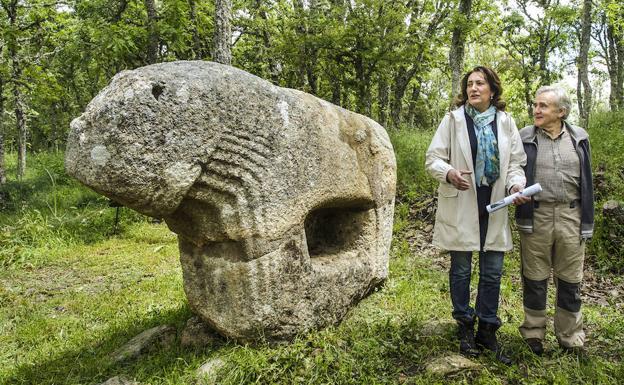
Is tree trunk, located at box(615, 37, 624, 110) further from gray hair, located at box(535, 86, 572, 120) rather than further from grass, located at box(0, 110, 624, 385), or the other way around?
gray hair, located at box(535, 86, 572, 120)

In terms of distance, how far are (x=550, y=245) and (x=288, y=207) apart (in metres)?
1.93

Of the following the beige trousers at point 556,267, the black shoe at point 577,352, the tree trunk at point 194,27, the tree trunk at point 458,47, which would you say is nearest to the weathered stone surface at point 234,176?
the beige trousers at point 556,267

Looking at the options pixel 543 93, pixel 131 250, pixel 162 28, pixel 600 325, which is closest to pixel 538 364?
pixel 600 325

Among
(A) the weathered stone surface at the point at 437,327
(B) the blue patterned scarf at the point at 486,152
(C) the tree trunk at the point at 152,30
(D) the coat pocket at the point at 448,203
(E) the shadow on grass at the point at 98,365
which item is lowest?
(E) the shadow on grass at the point at 98,365

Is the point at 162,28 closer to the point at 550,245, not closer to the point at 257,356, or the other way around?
the point at 257,356

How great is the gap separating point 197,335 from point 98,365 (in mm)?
725

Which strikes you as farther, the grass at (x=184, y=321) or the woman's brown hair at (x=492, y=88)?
the woman's brown hair at (x=492, y=88)

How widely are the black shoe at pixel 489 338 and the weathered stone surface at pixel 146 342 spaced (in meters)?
2.39

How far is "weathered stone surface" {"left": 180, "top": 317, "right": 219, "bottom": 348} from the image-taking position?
3.37 m

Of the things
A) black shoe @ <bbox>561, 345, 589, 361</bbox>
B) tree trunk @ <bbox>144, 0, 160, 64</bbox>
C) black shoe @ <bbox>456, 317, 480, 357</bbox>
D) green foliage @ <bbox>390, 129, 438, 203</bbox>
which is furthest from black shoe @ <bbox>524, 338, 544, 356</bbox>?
tree trunk @ <bbox>144, 0, 160, 64</bbox>

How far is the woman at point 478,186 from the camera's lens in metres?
3.14

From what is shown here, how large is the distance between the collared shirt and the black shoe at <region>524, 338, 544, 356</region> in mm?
1083

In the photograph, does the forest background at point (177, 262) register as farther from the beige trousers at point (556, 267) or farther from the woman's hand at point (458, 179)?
the woman's hand at point (458, 179)

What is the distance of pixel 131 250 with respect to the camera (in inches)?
260
